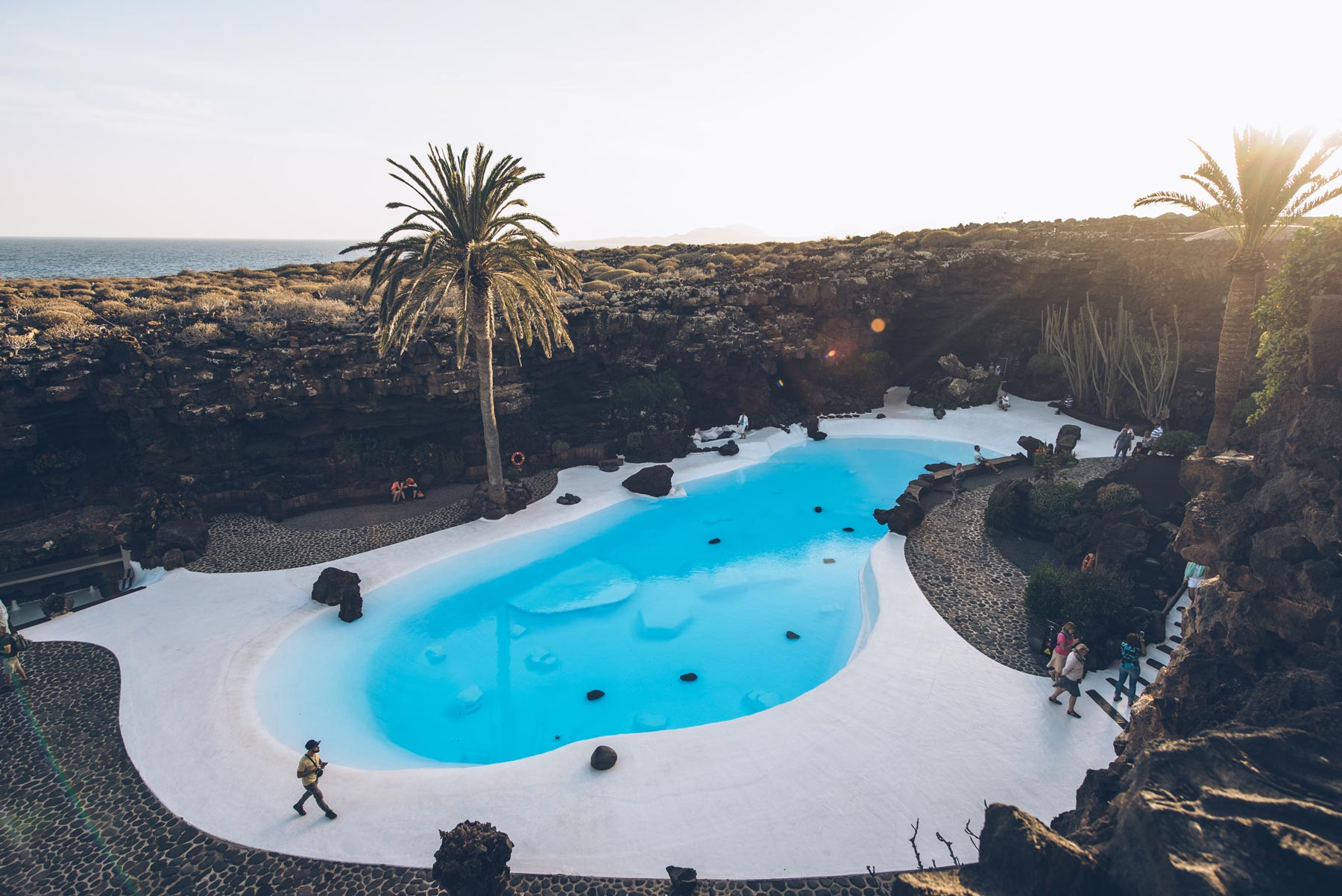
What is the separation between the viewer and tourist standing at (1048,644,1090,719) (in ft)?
38.2

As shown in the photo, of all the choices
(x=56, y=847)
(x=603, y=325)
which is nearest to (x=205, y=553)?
(x=56, y=847)

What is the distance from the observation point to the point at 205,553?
18.7m

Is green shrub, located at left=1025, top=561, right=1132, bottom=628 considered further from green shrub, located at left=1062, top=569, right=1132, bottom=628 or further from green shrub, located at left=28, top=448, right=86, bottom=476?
green shrub, located at left=28, top=448, right=86, bottom=476

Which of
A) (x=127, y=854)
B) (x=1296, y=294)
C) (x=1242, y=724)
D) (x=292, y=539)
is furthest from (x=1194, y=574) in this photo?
(x=292, y=539)

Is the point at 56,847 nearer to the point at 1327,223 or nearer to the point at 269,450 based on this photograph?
the point at 269,450

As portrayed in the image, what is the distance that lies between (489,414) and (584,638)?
878cm

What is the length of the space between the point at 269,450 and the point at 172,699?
11133 mm

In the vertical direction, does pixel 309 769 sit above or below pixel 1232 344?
below

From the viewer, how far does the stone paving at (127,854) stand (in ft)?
28.7

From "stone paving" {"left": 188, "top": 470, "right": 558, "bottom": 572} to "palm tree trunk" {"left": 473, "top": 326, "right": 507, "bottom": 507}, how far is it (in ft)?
4.18

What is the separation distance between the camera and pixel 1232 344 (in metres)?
18.7

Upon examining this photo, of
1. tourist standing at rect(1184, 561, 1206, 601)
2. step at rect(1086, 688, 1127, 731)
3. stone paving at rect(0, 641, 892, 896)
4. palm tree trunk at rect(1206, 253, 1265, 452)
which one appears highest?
palm tree trunk at rect(1206, 253, 1265, 452)

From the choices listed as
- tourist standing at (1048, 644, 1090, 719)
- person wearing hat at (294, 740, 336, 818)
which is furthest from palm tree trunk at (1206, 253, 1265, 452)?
person wearing hat at (294, 740, 336, 818)

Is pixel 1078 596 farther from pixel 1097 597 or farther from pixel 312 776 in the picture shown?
pixel 312 776
